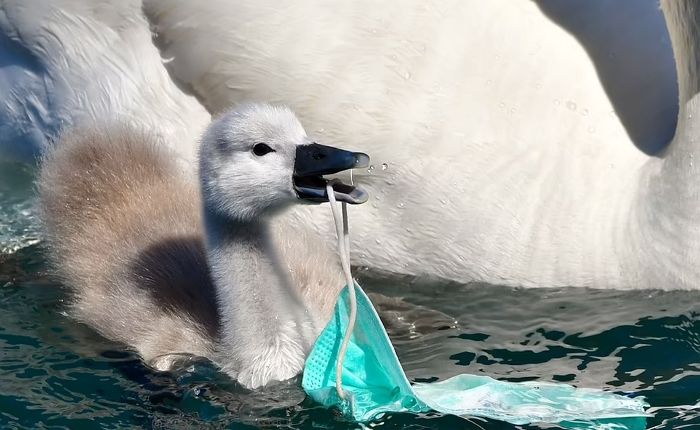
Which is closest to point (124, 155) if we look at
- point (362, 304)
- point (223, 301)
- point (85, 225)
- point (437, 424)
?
point (85, 225)

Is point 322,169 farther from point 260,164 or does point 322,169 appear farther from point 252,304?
point 252,304

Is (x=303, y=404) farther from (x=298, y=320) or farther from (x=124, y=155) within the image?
(x=124, y=155)

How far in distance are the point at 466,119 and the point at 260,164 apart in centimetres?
96

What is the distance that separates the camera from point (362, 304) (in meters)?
4.93

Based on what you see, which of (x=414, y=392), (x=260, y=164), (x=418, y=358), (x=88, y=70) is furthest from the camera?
(x=88, y=70)

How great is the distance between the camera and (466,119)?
5.62 m

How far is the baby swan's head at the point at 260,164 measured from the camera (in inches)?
194

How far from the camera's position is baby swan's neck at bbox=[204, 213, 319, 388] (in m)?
5.06

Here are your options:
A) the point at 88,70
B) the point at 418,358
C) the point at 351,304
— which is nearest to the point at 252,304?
the point at 351,304

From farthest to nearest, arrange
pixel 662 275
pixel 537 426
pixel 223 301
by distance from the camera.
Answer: pixel 662 275 < pixel 223 301 < pixel 537 426

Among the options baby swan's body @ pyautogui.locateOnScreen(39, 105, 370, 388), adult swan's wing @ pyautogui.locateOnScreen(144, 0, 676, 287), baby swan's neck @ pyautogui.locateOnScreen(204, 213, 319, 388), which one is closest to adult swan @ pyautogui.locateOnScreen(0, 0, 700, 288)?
adult swan's wing @ pyautogui.locateOnScreen(144, 0, 676, 287)

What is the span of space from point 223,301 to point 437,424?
0.80m

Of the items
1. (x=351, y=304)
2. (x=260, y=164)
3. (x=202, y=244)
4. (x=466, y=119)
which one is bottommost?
(x=202, y=244)

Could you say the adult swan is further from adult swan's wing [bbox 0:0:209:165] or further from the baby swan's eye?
the baby swan's eye
